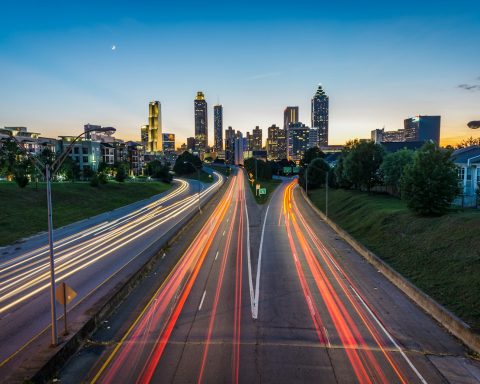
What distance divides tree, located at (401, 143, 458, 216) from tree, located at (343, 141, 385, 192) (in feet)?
79.9

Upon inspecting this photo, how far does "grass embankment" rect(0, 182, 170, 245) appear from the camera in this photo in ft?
134

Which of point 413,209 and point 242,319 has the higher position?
point 413,209

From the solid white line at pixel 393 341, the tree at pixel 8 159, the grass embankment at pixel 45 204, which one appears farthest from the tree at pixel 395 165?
the tree at pixel 8 159

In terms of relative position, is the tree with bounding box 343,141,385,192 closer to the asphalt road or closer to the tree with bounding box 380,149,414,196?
the tree with bounding box 380,149,414,196

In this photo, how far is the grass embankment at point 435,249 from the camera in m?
18.5

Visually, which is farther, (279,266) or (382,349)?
(279,266)

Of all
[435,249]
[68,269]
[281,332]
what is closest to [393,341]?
[281,332]

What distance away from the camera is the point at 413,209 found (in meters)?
33.8

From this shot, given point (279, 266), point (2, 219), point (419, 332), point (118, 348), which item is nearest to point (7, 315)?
point (118, 348)

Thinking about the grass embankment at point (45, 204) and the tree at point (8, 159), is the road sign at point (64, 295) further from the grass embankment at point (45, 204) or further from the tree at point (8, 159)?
the tree at point (8, 159)

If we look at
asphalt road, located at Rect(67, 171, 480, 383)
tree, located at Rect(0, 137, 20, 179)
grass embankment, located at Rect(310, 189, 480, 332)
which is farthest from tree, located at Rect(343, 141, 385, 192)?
tree, located at Rect(0, 137, 20, 179)

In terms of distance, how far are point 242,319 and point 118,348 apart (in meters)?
5.92

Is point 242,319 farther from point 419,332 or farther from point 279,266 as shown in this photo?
point 279,266

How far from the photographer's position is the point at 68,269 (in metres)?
25.9
